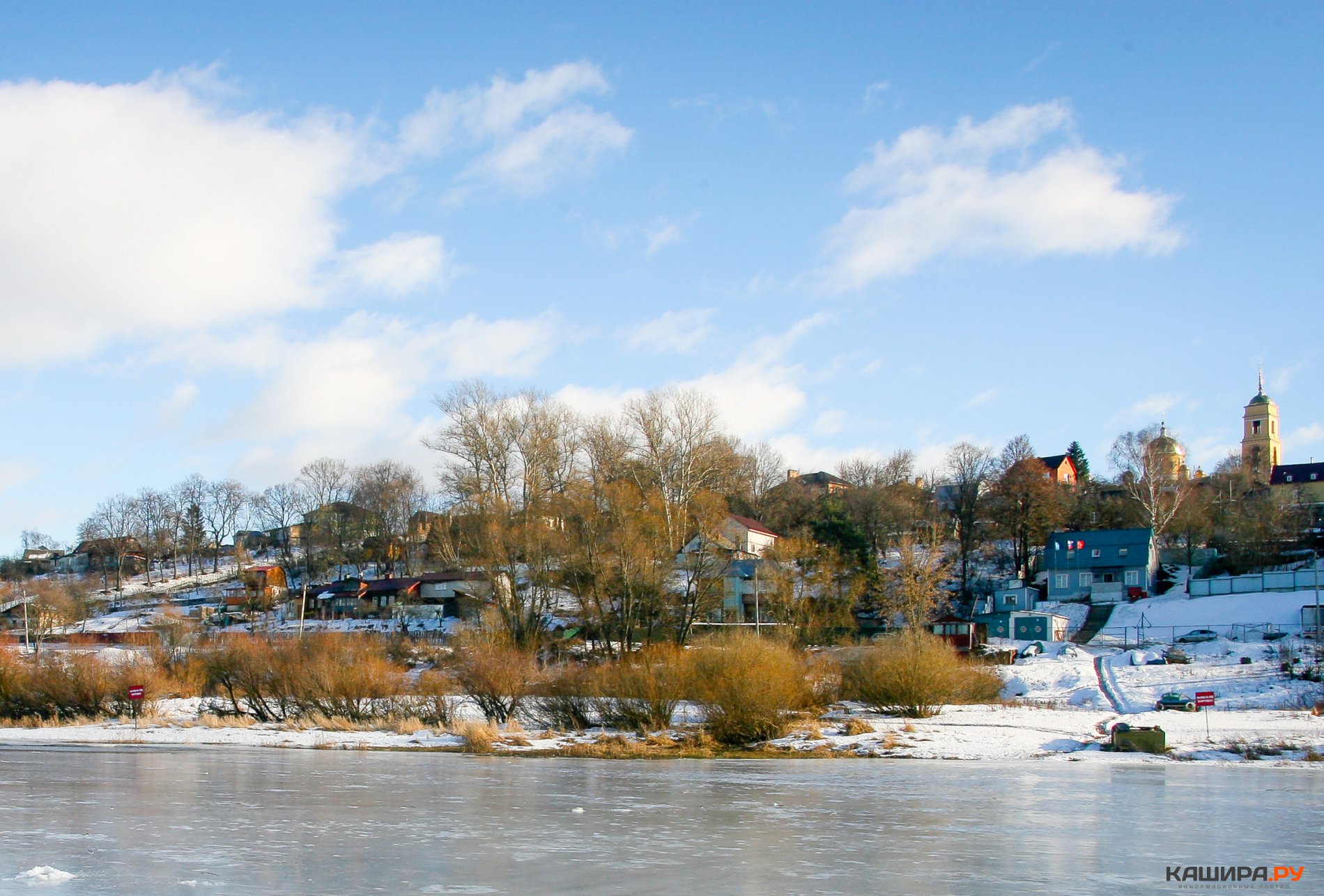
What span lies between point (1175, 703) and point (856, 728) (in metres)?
12.2

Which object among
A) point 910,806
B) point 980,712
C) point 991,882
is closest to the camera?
point 991,882

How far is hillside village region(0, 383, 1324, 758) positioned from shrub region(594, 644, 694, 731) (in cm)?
61

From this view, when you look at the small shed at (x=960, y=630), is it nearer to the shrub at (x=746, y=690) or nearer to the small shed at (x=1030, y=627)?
the small shed at (x=1030, y=627)

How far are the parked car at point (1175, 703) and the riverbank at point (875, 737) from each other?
2.92ft

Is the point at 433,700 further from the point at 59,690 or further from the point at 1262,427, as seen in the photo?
the point at 1262,427

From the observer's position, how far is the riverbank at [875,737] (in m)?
26.3

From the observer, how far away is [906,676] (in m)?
34.1

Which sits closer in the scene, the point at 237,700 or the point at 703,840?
the point at 703,840

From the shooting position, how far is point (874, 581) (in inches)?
2420

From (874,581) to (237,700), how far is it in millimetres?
35372

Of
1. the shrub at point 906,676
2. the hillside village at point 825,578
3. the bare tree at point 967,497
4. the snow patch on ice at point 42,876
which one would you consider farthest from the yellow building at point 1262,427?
the snow patch on ice at point 42,876

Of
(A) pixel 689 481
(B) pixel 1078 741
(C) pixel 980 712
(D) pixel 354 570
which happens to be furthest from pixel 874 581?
(D) pixel 354 570

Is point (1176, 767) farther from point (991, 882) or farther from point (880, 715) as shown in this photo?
point (991, 882)

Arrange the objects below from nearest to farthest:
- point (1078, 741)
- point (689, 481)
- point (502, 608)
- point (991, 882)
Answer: point (991, 882) → point (1078, 741) → point (502, 608) → point (689, 481)
